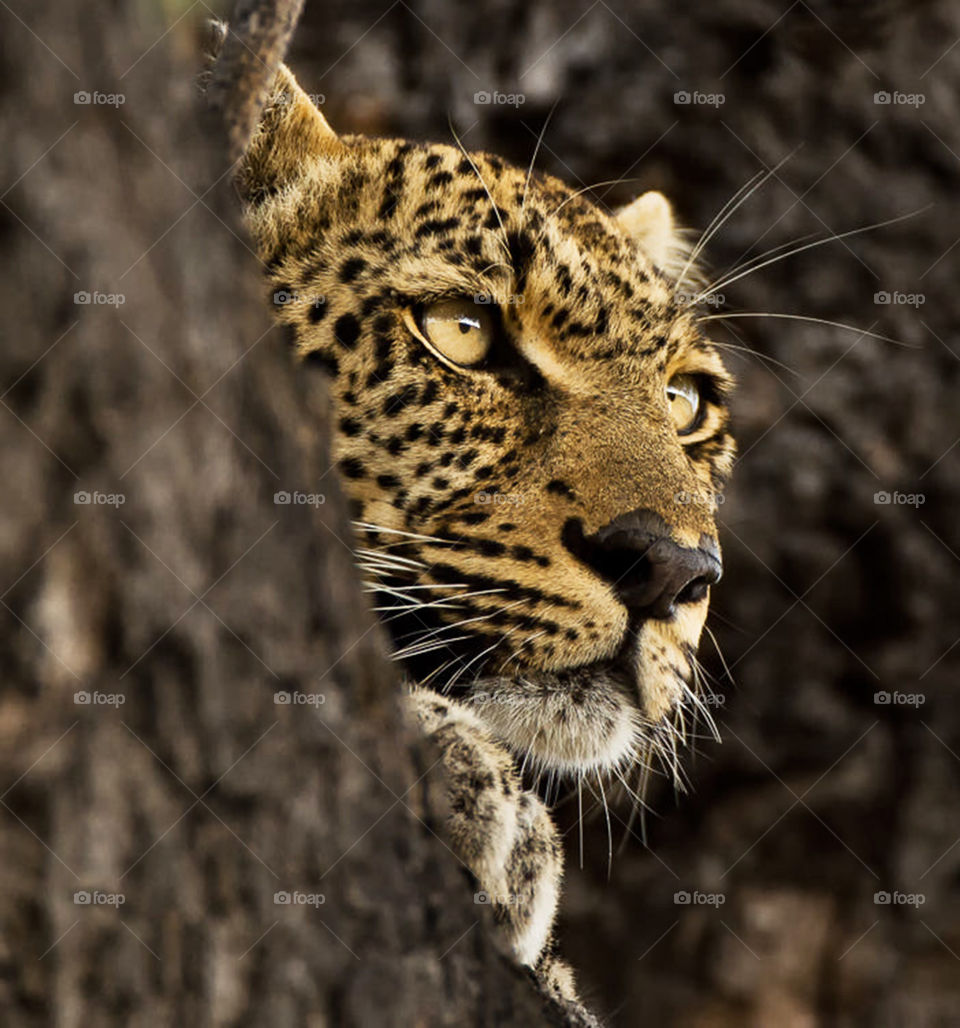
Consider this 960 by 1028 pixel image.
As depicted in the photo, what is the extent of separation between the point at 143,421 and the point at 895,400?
17.0 ft

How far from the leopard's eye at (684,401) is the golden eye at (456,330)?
0.70m

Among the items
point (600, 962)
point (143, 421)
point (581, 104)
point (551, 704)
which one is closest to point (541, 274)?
point (551, 704)

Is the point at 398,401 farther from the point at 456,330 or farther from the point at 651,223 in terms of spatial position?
the point at 651,223

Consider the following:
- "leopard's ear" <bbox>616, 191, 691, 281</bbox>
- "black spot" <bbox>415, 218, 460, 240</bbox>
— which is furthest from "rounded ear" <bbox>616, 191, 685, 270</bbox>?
"black spot" <bbox>415, 218, 460, 240</bbox>

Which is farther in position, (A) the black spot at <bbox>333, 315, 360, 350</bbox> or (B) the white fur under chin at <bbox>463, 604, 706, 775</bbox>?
(A) the black spot at <bbox>333, 315, 360, 350</bbox>

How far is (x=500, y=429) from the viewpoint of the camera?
9.43 feet

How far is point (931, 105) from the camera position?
6.00m

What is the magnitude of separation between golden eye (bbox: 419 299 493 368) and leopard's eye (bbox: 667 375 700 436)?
27.5 inches

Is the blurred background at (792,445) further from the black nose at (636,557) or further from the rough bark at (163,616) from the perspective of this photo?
the rough bark at (163,616)

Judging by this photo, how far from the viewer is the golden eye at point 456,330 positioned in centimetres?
295

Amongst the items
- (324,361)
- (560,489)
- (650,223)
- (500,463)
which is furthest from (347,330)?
(650,223)

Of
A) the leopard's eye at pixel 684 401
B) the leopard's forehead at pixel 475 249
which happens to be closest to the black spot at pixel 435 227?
the leopard's forehead at pixel 475 249

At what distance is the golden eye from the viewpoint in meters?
2.95

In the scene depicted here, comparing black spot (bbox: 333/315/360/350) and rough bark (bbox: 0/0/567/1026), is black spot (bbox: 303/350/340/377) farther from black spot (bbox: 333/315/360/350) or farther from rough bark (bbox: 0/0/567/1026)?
rough bark (bbox: 0/0/567/1026)
